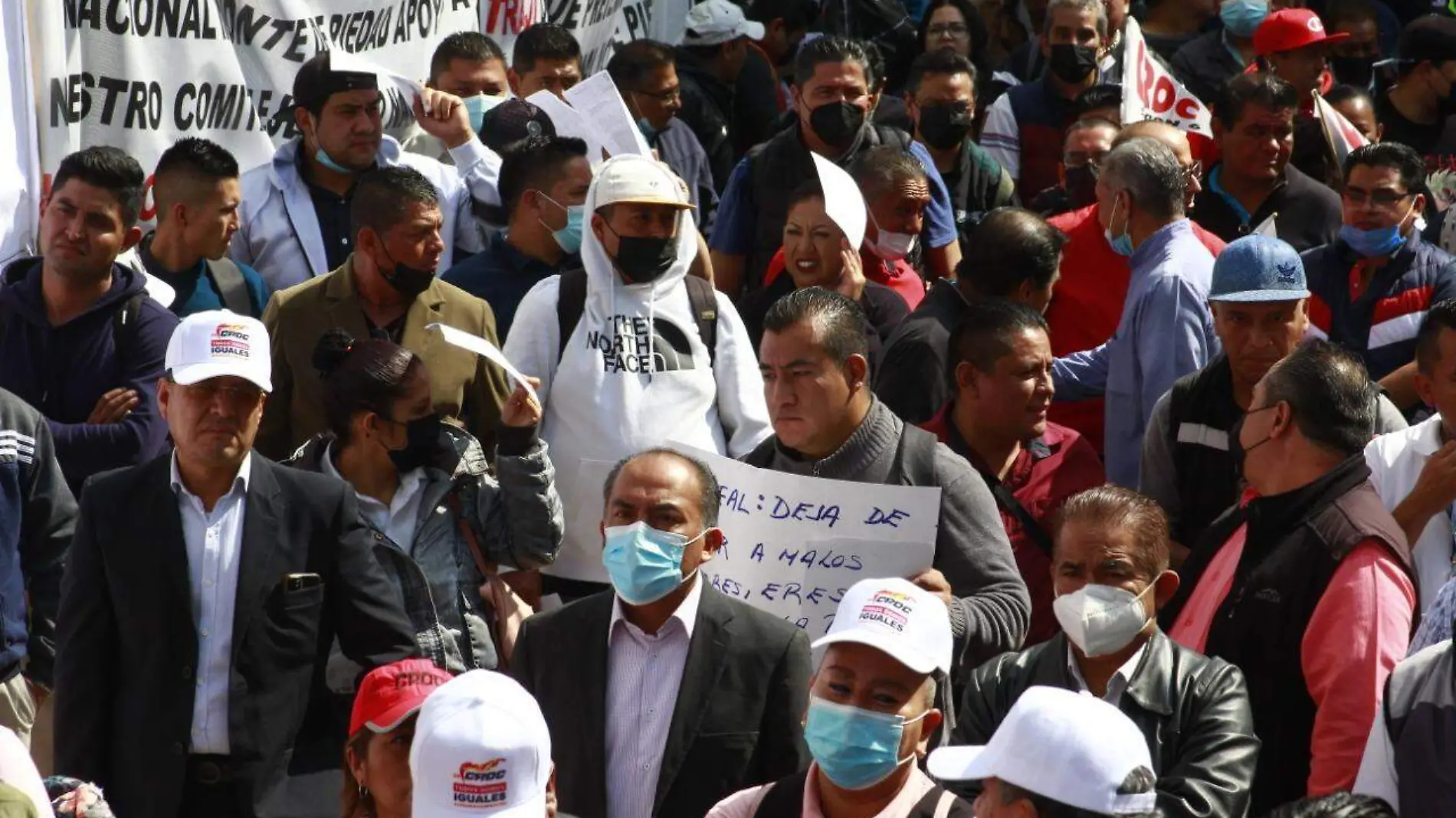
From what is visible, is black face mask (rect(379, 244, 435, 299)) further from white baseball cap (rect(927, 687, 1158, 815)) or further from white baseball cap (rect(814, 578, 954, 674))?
white baseball cap (rect(927, 687, 1158, 815))

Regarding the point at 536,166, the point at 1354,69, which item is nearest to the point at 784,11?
the point at 1354,69

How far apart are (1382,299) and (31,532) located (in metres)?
4.58

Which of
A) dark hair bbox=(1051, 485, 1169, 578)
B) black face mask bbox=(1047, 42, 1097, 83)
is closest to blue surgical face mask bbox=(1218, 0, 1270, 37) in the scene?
black face mask bbox=(1047, 42, 1097, 83)

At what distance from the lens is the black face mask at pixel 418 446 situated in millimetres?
5984

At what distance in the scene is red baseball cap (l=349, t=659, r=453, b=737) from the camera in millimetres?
4766

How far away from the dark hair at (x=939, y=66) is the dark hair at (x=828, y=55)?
898mm

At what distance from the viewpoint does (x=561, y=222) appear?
A: 762 centimetres

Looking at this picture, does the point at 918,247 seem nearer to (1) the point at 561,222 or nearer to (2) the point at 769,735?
(1) the point at 561,222

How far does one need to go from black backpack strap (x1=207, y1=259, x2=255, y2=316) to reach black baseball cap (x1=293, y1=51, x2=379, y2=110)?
849mm

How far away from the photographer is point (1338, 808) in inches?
152

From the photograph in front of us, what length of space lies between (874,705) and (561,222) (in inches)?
134

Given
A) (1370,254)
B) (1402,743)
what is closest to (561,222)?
(1370,254)

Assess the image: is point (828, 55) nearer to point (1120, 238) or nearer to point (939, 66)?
point (939, 66)

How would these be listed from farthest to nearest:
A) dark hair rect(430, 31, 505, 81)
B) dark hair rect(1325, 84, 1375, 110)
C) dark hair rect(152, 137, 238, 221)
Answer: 1. dark hair rect(1325, 84, 1375, 110)
2. dark hair rect(430, 31, 505, 81)
3. dark hair rect(152, 137, 238, 221)
